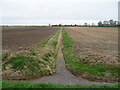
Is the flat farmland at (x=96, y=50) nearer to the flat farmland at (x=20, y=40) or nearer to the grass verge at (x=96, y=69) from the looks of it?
the grass verge at (x=96, y=69)

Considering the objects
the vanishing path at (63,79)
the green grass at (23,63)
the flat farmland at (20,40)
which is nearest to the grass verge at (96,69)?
the vanishing path at (63,79)

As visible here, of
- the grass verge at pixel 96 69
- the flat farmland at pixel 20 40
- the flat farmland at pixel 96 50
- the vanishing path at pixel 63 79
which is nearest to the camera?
the vanishing path at pixel 63 79

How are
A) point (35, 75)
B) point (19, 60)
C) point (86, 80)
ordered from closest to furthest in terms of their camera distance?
point (86, 80), point (35, 75), point (19, 60)

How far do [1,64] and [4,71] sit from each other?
1.52 meters

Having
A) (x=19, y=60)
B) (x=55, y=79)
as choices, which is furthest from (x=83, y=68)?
(x=19, y=60)

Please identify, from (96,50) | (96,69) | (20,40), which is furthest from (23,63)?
(20,40)

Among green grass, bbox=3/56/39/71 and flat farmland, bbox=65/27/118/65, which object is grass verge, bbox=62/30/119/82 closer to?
flat farmland, bbox=65/27/118/65

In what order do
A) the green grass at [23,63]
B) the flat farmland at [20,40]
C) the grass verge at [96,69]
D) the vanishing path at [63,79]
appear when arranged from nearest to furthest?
the vanishing path at [63,79] < the grass verge at [96,69] < the green grass at [23,63] < the flat farmland at [20,40]

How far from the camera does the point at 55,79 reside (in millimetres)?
8719

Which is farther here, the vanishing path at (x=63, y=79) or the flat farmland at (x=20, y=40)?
the flat farmland at (x=20, y=40)

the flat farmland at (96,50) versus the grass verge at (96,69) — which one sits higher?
the flat farmland at (96,50)

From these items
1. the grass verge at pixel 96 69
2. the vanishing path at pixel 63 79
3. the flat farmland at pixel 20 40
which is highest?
the flat farmland at pixel 20 40

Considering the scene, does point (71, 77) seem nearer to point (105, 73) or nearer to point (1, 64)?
point (105, 73)

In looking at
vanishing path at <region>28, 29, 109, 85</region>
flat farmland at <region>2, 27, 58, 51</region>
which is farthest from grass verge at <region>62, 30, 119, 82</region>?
flat farmland at <region>2, 27, 58, 51</region>
